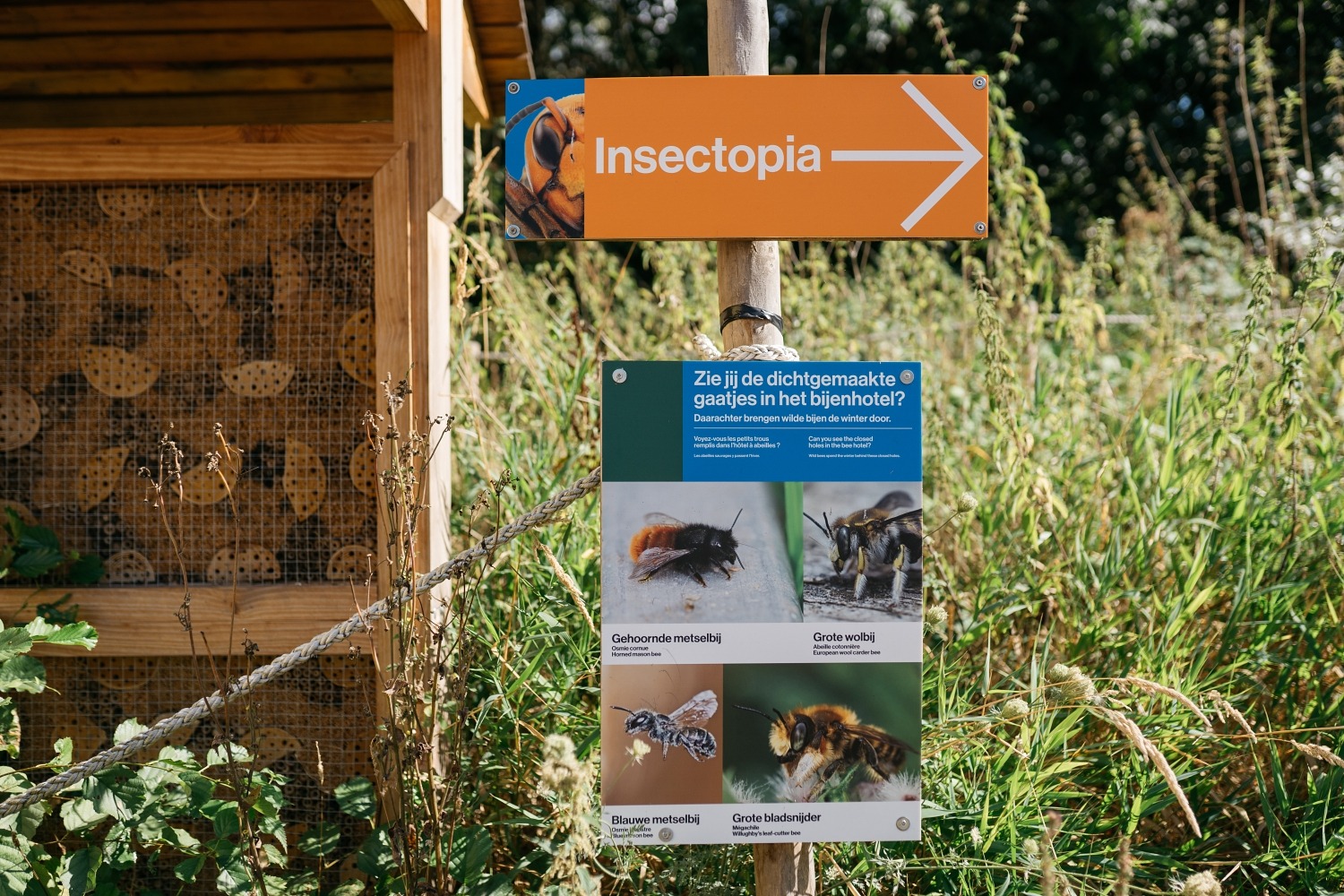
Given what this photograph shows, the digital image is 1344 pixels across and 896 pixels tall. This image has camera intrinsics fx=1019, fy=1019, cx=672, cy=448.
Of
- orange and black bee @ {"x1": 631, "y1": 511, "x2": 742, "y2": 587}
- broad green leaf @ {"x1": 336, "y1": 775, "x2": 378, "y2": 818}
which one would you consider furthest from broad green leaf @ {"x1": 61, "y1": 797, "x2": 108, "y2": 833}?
orange and black bee @ {"x1": 631, "y1": 511, "x2": 742, "y2": 587}

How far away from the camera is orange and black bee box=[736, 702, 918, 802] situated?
75.1 inches

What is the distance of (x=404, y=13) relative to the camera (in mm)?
2488

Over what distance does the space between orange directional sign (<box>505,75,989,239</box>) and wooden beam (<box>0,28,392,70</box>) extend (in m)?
1.45

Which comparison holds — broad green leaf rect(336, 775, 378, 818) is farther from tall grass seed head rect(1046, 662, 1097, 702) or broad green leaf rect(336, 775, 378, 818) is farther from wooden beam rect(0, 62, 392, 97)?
wooden beam rect(0, 62, 392, 97)

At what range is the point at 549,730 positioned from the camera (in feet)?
8.48

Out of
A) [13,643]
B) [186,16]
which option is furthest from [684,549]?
[186,16]

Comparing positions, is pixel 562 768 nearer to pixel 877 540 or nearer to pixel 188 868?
pixel 877 540

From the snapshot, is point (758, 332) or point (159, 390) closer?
point (758, 332)

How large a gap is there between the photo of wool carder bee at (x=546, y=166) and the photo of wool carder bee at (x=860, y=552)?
2.34ft

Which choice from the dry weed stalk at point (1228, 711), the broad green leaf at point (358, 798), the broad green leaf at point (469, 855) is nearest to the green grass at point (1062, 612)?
the dry weed stalk at point (1228, 711)

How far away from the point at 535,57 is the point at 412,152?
9.00 metres

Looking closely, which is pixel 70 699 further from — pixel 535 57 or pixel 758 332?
pixel 535 57

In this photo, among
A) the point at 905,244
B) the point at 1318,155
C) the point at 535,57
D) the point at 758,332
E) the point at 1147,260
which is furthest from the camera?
the point at 535,57

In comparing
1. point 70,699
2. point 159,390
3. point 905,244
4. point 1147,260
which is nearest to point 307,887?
point 70,699
